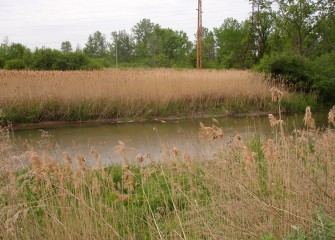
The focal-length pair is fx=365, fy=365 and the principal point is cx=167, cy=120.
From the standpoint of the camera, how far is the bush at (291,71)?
15.2 m

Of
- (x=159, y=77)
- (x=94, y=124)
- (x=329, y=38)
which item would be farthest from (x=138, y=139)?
(x=329, y=38)

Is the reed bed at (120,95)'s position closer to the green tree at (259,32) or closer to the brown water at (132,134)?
the brown water at (132,134)

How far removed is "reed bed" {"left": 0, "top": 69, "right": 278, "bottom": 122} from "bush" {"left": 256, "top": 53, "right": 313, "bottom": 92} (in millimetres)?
1801

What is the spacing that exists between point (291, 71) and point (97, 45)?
2479 inches

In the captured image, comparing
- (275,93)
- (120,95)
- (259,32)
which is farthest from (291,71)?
(259,32)

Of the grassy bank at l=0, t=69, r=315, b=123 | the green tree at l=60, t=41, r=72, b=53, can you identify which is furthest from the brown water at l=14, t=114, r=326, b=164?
the green tree at l=60, t=41, r=72, b=53

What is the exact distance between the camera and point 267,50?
3278 centimetres

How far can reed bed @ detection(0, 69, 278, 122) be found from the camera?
33.7ft

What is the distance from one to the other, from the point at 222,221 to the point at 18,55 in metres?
39.5

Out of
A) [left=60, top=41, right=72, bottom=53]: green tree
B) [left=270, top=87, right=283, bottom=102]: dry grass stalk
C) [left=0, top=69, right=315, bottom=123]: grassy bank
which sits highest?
[left=60, top=41, right=72, bottom=53]: green tree

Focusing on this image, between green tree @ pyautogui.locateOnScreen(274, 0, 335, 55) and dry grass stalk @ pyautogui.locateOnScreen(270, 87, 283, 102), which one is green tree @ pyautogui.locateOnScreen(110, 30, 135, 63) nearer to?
green tree @ pyautogui.locateOnScreen(274, 0, 335, 55)

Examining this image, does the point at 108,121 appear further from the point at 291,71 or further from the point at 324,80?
the point at 324,80

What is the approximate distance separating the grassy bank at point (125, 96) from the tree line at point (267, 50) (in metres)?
1.82

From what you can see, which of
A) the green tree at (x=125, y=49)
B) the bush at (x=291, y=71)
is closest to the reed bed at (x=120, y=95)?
the bush at (x=291, y=71)
